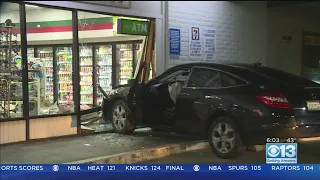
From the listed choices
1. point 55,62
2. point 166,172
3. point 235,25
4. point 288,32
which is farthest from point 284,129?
point 55,62

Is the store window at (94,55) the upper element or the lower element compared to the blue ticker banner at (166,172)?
upper

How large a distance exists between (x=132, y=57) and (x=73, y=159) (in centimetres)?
248

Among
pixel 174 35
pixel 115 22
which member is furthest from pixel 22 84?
pixel 174 35

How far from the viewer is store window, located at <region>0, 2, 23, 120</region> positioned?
5750mm

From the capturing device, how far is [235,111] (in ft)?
12.6

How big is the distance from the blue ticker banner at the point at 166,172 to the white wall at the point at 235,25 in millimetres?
1184

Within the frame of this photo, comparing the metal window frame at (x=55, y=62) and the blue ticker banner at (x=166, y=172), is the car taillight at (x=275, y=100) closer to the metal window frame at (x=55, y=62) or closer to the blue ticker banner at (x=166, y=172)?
the blue ticker banner at (x=166, y=172)

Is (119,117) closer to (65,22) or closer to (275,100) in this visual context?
(65,22)

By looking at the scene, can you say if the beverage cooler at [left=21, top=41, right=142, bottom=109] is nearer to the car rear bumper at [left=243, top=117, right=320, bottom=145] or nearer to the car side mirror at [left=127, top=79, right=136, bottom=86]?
the car side mirror at [left=127, top=79, right=136, bottom=86]

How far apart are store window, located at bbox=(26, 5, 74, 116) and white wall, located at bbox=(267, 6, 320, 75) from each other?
11.5ft

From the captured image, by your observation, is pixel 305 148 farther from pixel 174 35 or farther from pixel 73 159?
pixel 174 35

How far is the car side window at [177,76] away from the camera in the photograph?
15.1 ft

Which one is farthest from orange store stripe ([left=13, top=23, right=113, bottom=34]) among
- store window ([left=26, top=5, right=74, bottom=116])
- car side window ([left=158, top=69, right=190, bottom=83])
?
car side window ([left=158, top=69, right=190, bottom=83])

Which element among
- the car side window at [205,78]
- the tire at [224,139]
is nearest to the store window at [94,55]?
the car side window at [205,78]
